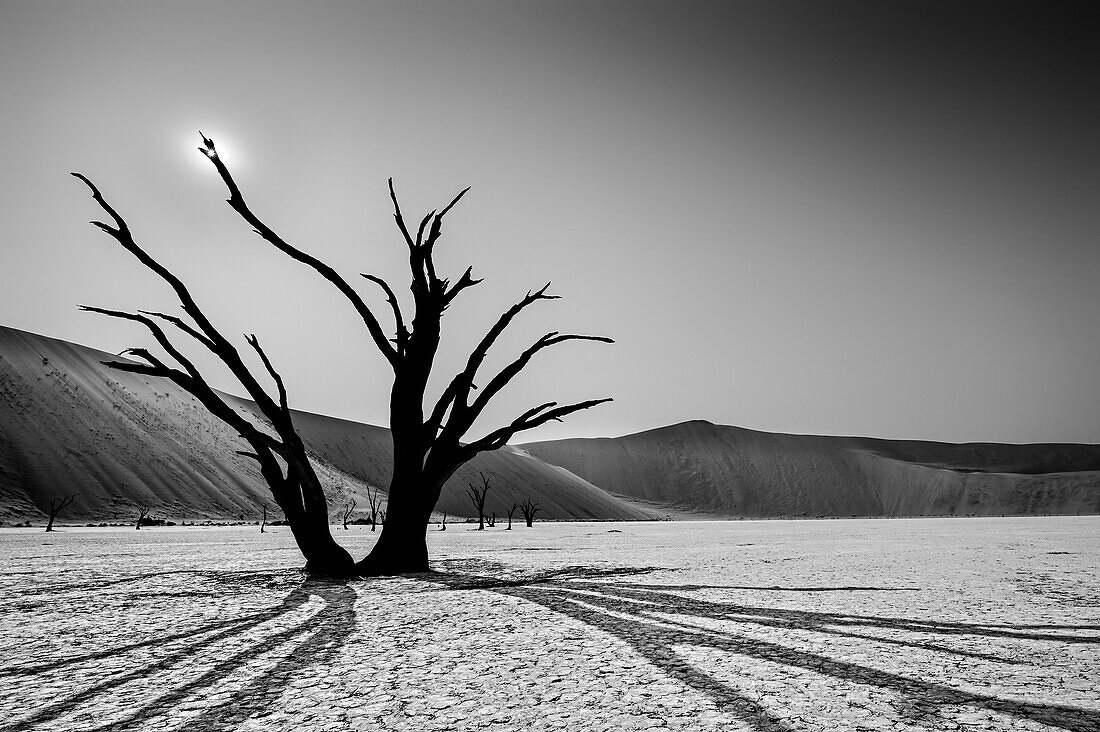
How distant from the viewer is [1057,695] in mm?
3908

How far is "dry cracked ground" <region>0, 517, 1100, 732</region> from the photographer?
3629mm

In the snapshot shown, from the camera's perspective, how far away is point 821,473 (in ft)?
474

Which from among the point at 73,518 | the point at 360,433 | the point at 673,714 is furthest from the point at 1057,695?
the point at 360,433

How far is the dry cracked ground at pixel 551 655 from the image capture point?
3629mm

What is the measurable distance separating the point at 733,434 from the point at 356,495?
99861mm

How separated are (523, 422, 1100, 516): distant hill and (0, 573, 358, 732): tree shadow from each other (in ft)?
433

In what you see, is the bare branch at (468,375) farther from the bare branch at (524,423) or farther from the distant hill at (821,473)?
the distant hill at (821,473)

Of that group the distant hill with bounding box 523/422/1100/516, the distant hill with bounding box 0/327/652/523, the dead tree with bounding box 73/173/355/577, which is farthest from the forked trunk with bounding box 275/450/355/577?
the distant hill with bounding box 523/422/1100/516

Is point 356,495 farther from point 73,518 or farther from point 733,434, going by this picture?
point 733,434

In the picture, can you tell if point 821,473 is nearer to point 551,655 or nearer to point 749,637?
point 749,637

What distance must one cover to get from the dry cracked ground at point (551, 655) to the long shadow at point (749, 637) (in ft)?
0.07

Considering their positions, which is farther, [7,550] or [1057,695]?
[7,550]

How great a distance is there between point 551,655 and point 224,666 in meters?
Answer: 2.26

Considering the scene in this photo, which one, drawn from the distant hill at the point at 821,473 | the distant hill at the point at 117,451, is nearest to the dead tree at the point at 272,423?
the distant hill at the point at 117,451
